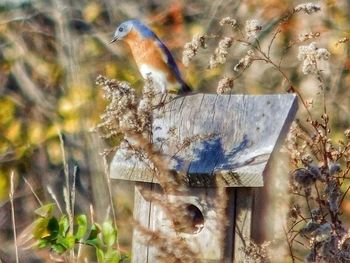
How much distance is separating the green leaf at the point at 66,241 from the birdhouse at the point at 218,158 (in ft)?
0.59

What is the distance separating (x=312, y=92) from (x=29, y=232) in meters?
3.15

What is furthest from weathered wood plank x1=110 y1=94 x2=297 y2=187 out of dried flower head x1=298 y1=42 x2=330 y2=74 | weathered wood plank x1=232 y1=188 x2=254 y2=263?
dried flower head x1=298 y1=42 x2=330 y2=74

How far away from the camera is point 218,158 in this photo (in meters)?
3.35

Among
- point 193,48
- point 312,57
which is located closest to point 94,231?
point 193,48

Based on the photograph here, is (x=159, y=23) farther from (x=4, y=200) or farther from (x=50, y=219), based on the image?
(x=50, y=219)

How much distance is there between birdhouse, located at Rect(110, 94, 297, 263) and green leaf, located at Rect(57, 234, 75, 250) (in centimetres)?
18

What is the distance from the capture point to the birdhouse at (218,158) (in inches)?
130

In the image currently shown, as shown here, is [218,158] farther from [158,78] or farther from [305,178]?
[158,78]

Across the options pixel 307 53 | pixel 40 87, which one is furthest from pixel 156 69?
pixel 40 87

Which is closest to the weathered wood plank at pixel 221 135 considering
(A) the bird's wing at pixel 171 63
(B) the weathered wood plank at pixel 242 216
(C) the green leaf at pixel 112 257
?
(B) the weathered wood plank at pixel 242 216

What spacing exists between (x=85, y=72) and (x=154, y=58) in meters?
2.32

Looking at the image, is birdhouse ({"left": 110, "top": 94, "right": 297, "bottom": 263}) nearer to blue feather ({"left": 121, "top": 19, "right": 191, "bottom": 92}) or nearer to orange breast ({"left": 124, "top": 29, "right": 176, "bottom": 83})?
blue feather ({"left": 121, "top": 19, "right": 191, "bottom": 92})

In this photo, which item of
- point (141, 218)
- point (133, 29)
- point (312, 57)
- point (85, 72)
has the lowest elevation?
point (141, 218)

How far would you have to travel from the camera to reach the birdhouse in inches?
130
